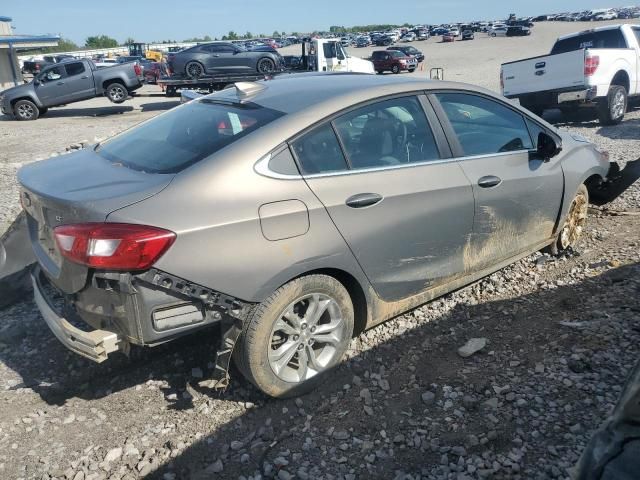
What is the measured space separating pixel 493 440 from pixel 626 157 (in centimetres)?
704

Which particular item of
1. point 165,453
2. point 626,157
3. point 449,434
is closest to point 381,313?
point 449,434

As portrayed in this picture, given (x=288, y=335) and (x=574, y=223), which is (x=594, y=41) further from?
(x=288, y=335)

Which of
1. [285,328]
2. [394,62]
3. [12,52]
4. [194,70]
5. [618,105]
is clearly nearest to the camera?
[285,328]

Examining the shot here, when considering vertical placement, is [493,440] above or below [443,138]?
below

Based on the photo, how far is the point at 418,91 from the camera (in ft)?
11.9

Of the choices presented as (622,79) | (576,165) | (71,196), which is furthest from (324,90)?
(622,79)

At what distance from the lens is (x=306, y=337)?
314cm

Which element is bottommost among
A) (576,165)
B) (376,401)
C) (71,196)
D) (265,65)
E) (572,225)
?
(376,401)

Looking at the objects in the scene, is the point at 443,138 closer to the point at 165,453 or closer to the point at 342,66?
the point at 165,453

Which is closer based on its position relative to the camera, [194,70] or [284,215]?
[284,215]

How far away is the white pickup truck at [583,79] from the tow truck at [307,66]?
10390mm

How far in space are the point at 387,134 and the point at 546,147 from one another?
1.48 metres

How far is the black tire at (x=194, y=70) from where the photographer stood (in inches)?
854

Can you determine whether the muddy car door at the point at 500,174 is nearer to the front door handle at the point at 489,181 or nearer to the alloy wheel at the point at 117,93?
the front door handle at the point at 489,181
